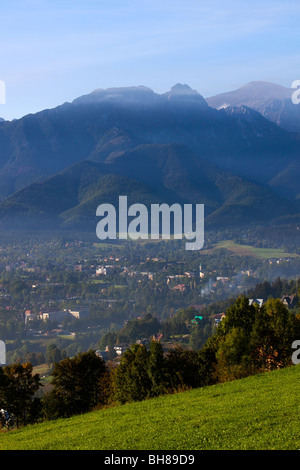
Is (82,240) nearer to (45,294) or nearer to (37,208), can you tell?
(37,208)

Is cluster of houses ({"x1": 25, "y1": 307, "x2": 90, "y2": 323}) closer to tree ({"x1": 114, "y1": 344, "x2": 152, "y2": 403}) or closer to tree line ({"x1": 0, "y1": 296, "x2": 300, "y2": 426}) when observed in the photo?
tree line ({"x1": 0, "y1": 296, "x2": 300, "y2": 426})

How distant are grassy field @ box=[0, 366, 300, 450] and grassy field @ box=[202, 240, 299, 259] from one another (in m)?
97.3

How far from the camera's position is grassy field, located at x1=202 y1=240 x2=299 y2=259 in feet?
369

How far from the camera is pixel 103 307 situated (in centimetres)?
7306

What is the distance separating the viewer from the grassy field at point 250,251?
11254cm

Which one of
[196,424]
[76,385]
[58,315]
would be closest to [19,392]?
[76,385]

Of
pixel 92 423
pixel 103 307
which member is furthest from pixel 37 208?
pixel 92 423

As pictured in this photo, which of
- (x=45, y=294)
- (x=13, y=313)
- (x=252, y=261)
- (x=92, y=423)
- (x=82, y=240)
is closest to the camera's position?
(x=92, y=423)

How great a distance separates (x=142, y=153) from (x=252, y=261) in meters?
90.0

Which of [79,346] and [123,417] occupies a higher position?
[123,417]

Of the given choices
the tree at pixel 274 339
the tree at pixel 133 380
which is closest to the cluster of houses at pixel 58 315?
the tree at pixel 274 339

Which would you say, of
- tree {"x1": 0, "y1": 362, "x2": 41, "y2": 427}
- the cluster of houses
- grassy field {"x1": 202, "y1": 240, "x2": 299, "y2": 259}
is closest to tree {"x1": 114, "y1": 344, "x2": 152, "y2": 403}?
tree {"x1": 0, "y1": 362, "x2": 41, "y2": 427}

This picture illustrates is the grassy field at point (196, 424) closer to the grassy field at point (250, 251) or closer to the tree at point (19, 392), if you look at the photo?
the tree at point (19, 392)

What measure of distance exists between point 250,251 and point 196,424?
110m
